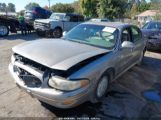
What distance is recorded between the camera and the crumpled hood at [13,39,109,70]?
11.5 feet

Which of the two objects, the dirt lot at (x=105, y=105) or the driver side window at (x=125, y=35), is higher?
the driver side window at (x=125, y=35)

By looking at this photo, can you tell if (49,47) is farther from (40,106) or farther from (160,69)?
(160,69)

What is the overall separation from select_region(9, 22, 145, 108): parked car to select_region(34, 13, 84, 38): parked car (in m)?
8.66

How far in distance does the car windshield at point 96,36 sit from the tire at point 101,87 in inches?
29.7

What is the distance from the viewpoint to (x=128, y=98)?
15.4ft

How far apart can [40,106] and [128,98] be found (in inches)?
80.5

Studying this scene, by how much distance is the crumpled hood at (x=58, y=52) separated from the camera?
11.5 ft

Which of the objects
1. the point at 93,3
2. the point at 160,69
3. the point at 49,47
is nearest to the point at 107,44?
the point at 49,47

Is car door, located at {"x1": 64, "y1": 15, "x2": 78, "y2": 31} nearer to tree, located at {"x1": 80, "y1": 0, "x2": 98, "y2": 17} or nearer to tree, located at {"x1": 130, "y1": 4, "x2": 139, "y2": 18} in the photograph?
tree, located at {"x1": 80, "y1": 0, "x2": 98, "y2": 17}

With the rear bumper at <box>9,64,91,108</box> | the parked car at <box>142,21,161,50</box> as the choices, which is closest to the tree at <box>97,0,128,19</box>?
the parked car at <box>142,21,161,50</box>

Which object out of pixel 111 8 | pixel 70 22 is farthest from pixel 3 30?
pixel 111 8

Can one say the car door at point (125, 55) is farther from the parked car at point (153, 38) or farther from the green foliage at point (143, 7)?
the green foliage at point (143, 7)

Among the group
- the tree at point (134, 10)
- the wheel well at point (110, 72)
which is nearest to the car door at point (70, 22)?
the wheel well at point (110, 72)

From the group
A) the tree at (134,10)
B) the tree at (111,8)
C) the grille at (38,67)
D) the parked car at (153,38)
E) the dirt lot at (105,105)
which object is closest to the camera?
the grille at (38,67)
